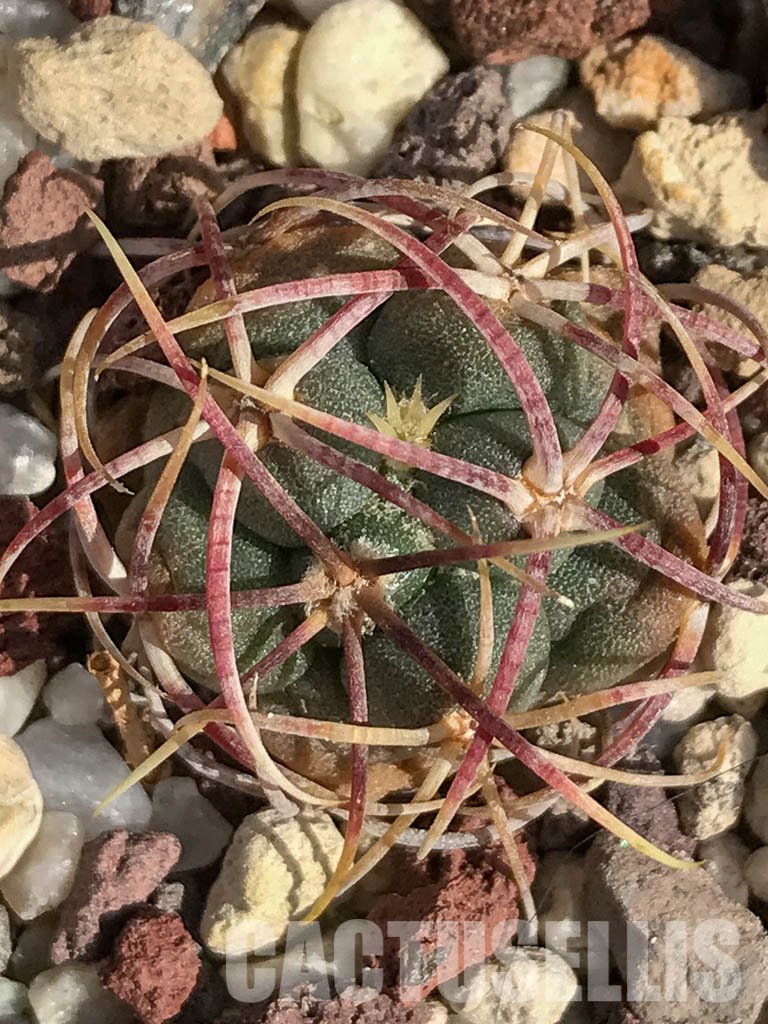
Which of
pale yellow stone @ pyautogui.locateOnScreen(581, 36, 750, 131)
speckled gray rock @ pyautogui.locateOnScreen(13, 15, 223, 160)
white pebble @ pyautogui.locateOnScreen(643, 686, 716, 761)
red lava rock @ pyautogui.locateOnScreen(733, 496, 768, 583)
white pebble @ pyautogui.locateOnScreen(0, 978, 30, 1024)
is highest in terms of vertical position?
speckled gray rock @ pyautogui.locateOnScreen(13, 15, 223, 160)

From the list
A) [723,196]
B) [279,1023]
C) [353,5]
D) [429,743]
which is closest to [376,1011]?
[279,1023]

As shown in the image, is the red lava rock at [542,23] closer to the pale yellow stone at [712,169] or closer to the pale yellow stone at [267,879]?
the pale yellow stone at [712,169]

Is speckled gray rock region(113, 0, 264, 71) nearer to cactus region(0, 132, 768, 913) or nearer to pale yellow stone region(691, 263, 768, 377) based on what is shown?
cactus region(0, 132, 768, 913)

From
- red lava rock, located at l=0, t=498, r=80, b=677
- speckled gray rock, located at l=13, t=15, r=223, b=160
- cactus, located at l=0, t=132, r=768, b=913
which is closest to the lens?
cactus, located at l=0, t=132, r=768, b=913

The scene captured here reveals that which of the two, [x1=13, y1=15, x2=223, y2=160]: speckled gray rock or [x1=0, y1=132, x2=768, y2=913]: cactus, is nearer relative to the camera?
[x1=0, y1=132, x2=768, y2=913]: cactus

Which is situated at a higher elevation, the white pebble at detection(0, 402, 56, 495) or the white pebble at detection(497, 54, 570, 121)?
the white pebble at detection(497, 54, 570, 121)

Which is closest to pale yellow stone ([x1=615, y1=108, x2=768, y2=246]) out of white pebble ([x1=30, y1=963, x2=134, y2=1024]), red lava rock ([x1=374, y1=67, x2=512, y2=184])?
red lava rock ([x1=374, y1=67, x2=512, y2=184])

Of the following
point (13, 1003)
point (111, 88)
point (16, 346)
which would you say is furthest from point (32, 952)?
point (111, 88)
